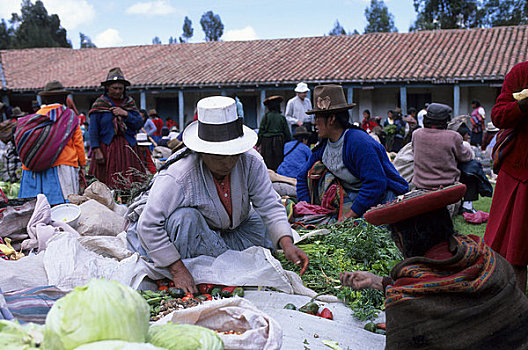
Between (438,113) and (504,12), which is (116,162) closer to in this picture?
(438,113)

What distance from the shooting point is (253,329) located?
1756 millimetres

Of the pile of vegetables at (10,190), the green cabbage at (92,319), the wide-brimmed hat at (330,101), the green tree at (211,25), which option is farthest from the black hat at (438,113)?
the green tree at (211,25)

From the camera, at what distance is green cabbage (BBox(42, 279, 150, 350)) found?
3.81ft

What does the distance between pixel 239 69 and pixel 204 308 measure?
809 inches

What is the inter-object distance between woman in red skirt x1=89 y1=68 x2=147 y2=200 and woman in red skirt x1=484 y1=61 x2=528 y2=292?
164 inches

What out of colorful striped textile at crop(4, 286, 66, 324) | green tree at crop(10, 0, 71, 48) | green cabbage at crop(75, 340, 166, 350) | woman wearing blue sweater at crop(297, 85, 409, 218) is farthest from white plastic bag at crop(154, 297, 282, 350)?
green tree at crop(10, 0, 71, 48)

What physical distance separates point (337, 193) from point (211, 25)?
2916 inches

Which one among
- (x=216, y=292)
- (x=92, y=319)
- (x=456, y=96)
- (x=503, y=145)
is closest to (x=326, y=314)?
(x=216, y=292)

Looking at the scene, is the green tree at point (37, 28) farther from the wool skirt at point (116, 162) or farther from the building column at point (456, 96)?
the wool skirt at point (116, 162)

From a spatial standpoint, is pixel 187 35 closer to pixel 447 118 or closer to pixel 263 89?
pixel 263 89

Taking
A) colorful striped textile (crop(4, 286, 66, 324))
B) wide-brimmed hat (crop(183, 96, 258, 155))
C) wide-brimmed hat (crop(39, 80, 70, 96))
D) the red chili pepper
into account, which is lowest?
the red chili pepper

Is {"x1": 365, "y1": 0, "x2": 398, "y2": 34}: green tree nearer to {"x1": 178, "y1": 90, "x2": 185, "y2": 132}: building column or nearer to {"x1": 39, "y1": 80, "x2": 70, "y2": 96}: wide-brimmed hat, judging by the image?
{"x1": 178, "y1": 90, "x2": 185, "y2": 132}: building column

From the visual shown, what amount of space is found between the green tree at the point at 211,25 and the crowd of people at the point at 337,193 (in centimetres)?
7041

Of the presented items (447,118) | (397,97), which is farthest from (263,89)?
(447,118)
